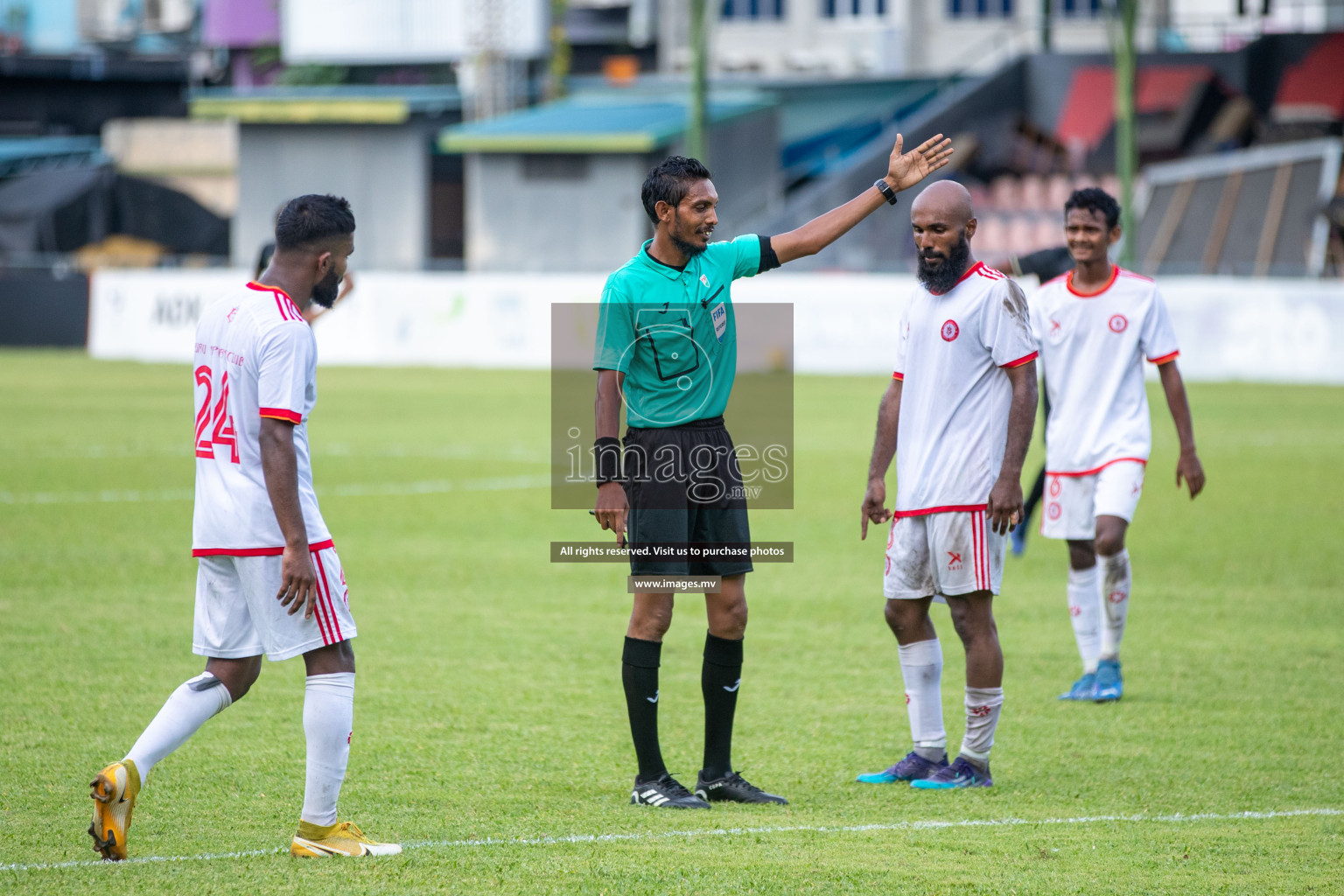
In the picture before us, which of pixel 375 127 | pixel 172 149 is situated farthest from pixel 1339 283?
pixel 172 149

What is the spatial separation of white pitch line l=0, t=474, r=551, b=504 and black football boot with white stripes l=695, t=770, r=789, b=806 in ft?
29.9

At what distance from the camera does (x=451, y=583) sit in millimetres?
10688

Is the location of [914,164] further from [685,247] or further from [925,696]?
[925,696]

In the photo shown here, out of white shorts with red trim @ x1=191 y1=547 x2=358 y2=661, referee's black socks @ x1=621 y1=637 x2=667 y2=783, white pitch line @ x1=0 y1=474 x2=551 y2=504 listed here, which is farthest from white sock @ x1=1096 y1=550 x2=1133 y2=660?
white pitch line @ x1=0 y1=474 x2=551 y2=504

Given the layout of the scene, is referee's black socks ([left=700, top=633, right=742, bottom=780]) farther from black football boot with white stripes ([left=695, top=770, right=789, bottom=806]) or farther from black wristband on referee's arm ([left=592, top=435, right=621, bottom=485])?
black wristband on referee's arm ([left=592, top=435, right=621, bottom=485])

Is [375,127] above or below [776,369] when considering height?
above

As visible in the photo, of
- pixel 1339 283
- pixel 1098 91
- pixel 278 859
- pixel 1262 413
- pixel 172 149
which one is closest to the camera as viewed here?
pixel 278 859

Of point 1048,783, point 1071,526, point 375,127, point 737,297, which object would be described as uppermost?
point 375,127

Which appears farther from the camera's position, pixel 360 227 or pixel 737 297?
pixel 360 227

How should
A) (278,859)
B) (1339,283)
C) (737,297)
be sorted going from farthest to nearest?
(737,297), (1339,283), (278,859)

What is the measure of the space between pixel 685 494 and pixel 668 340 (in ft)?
1.77

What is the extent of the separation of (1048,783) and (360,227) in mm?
46277

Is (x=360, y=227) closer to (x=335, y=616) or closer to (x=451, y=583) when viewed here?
(x=451, y=583)

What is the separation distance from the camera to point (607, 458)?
18.2ft
